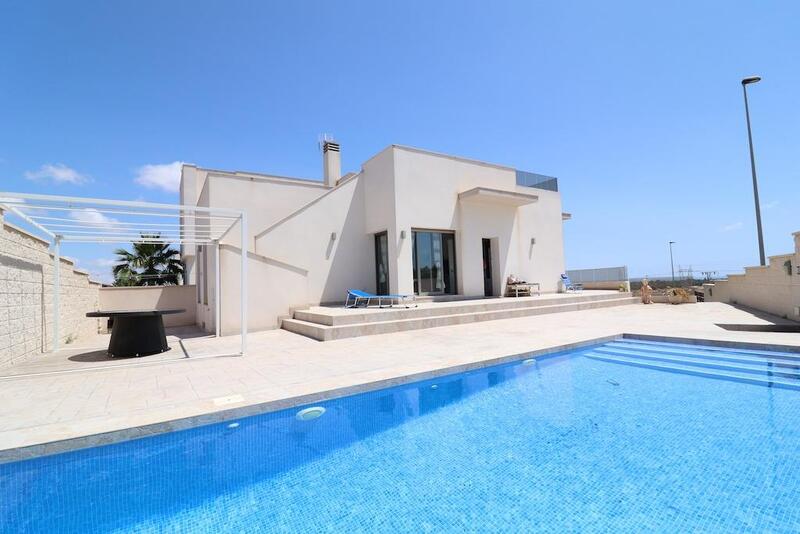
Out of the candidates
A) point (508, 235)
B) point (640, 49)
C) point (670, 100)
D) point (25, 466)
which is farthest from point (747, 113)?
point (25, 466)

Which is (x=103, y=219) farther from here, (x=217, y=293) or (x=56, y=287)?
(x=217, y=293)

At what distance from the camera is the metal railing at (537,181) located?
18.1m

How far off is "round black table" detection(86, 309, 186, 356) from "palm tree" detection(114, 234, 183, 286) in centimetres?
1512

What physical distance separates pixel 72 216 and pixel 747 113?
23335mm

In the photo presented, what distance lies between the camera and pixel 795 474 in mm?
2953

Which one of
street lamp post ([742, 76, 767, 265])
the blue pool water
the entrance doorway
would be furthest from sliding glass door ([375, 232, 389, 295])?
street lamp post ([742, 76, 767, 265])

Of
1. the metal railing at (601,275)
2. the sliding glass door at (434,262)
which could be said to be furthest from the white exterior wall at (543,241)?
the metal railing at (601,275)

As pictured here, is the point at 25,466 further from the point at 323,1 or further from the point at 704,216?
the point at 704,216

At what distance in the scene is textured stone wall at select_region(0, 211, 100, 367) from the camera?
260 inches

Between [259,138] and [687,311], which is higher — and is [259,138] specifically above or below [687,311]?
above

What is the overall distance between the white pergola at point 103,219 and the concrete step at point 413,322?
2.20 metres

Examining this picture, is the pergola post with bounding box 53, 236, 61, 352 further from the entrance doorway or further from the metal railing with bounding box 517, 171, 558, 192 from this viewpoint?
the metal railing with bounding box 517, 171, 558, 192

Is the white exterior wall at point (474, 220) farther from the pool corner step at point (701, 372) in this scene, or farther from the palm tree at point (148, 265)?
the palm tree at point (148, 265)

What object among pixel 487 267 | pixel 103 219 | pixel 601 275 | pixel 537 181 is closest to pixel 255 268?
pixel 103 219
